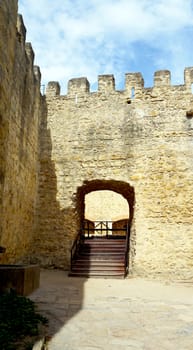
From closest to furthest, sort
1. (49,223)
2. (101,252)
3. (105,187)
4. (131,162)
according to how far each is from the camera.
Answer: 1. (131,162)
2. (49,223)
3. (101,252)
4. (105,187)

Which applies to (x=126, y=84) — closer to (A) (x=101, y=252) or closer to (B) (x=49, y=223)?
(B) (x=49, y=223)

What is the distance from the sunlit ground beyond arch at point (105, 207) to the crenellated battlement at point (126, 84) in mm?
8264

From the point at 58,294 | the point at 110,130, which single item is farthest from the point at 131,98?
the point at 58,294

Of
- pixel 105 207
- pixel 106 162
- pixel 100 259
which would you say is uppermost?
pixel 106 162

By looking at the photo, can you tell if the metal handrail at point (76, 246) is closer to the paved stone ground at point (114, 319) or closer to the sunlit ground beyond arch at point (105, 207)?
the paved stone ground at point (114, 319)

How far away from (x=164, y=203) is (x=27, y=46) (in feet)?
19.6

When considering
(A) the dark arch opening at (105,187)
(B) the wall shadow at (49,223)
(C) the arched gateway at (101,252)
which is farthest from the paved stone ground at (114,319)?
(A) the dark arch opening at (105,187)

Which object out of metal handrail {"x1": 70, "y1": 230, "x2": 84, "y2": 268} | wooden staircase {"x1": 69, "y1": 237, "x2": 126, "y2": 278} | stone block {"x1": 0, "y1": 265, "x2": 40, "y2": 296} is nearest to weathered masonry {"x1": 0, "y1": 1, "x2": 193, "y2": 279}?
metal handrail {"x1": 70, "y1": 230, "x2": 84, "y2": 268}

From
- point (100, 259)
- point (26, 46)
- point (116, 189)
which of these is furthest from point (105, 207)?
point (26, 46)

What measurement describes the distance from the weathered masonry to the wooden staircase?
1.24 feet

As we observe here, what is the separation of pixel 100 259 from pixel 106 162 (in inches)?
111

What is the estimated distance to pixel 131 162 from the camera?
9102 mm

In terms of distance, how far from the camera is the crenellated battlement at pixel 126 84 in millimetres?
9398

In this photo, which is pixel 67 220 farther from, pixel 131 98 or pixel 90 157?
pixel 131 98
